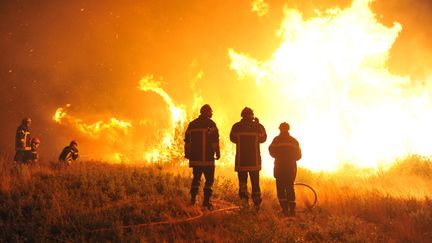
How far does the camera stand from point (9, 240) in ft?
20.4

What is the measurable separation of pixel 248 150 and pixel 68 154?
8.93 m

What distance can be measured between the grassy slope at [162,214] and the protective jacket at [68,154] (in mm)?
2279

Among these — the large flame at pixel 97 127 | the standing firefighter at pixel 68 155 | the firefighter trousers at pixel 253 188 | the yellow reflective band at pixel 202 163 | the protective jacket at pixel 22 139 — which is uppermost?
the large flame at pixel 97 127

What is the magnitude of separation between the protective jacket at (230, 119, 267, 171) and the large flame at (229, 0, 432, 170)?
12.8m

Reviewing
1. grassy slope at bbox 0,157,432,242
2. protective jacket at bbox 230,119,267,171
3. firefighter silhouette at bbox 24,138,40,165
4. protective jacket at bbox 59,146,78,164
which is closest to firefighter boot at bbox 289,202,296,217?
grassy slope at bbox 0,157,432,242

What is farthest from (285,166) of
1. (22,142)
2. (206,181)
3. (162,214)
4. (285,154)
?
(22,142)

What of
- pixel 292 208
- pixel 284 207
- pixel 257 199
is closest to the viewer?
pixel 257 199

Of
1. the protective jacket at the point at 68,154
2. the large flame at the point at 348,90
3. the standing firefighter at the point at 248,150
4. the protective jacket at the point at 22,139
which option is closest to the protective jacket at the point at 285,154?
the standing firefighter at the point at 248,150

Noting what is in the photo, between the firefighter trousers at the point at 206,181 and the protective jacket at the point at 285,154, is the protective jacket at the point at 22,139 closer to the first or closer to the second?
the firefighter trousers at the point at 206,181

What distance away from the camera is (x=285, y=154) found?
9508mm

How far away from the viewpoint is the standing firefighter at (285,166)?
938 centimetres

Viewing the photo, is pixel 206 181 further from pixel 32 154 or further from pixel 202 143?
pixel 32 154

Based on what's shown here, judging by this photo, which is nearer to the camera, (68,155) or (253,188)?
(253,188)

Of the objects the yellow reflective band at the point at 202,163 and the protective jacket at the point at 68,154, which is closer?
the yellow reflective band at the point at 202,163
